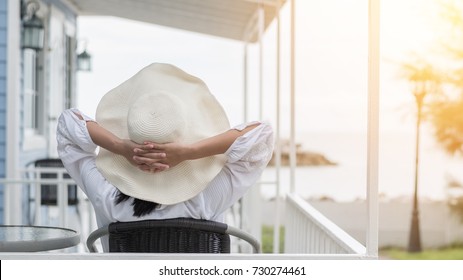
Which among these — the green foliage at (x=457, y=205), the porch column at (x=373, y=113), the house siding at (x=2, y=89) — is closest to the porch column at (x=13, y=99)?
the house siding at (x=2, y=89)

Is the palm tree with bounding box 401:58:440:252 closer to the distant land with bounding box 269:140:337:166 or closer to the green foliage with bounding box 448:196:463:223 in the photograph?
the green foliage with bounding box 448:196:463:223

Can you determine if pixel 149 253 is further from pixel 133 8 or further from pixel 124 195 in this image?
pixel 133 8

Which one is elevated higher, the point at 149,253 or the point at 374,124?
the point at 374,124

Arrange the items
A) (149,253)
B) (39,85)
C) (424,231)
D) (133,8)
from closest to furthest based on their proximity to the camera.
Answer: (149,253) → (39,85) → (133,8) → (424,231)

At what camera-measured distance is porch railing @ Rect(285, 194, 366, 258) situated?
10.3 feet

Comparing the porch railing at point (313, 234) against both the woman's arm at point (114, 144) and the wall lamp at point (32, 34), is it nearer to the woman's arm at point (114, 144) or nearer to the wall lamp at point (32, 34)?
the woman's arm at point (114, 144)

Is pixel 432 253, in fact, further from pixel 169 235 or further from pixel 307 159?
pixel 169 235

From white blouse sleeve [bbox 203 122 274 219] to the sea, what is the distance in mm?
16625

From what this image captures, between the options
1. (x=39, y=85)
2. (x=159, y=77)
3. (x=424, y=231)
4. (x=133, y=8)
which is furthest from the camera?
(x=424, y=231)

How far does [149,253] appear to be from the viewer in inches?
102

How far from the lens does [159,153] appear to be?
8.53 ft

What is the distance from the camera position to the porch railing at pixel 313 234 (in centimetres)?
313

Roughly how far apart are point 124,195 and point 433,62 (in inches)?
732
